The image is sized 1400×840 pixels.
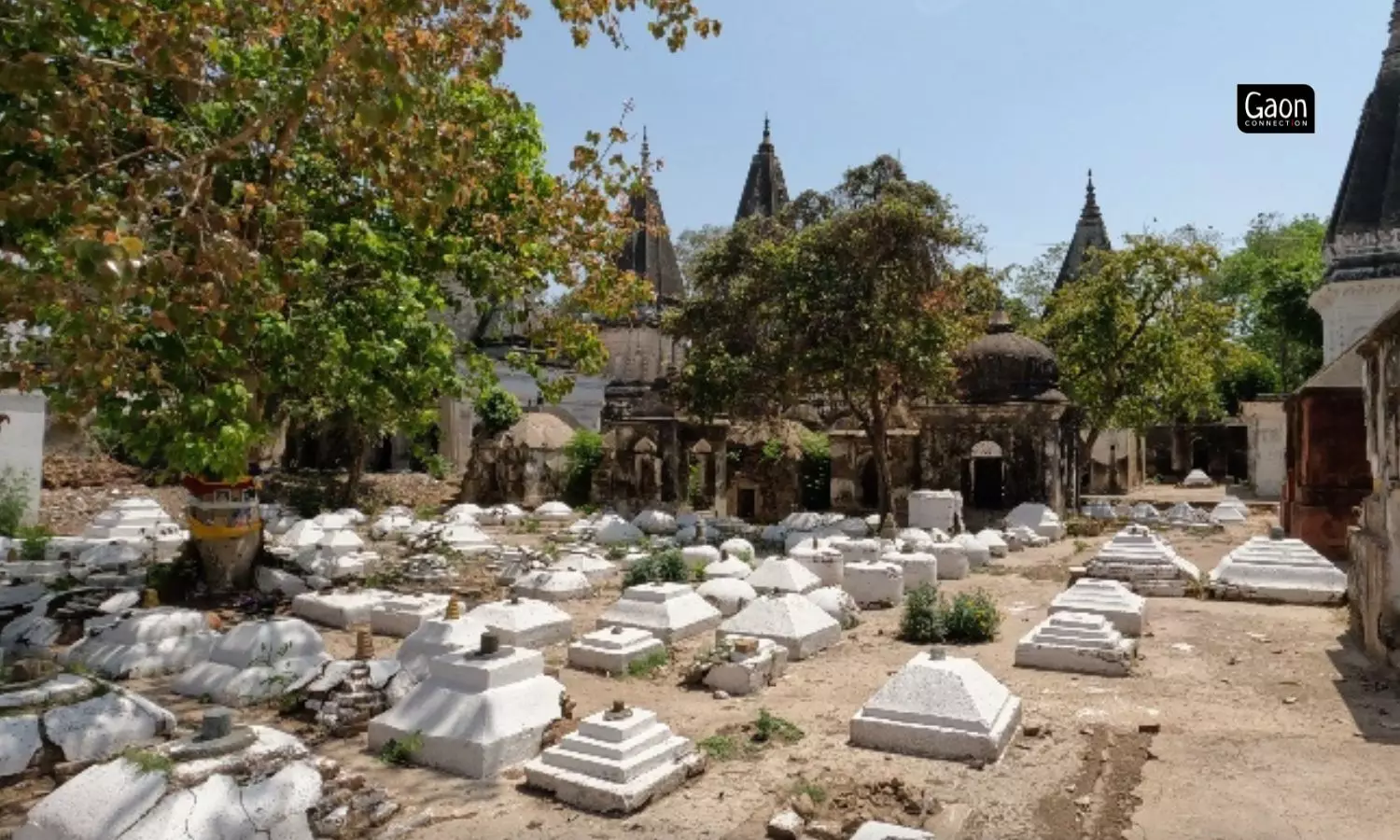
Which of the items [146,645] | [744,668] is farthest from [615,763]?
[146,645]

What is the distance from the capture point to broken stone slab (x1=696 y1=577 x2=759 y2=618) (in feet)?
36.1

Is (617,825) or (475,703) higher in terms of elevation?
(475,703)

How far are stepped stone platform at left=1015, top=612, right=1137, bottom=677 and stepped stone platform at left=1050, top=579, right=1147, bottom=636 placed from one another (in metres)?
0.64

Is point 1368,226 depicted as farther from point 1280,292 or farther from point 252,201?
point 252,201

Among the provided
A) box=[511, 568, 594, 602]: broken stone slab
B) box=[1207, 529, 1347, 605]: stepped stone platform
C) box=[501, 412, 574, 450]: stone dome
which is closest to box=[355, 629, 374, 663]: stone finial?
box=[511, 568, 594, 602]: broken stone slab

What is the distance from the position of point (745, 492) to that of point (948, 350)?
21.9 feet

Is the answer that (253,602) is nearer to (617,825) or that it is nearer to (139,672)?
(139,672)

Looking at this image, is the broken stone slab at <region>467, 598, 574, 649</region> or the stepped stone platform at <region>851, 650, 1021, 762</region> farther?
the broken stone slab at <region>467, 598, 574, 649</region>

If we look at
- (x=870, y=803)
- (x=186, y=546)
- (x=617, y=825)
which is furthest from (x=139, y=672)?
(x=870, y=803)

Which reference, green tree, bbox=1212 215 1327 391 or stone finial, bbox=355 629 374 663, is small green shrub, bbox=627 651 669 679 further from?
green tree, bbox=1212 215 1327 391

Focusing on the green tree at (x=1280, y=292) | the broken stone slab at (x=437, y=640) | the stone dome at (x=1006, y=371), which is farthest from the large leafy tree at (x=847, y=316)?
the green tree at (x=1280, y=292)

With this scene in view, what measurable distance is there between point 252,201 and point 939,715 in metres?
5.76

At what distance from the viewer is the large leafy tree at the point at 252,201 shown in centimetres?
477

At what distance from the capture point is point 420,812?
515cm
